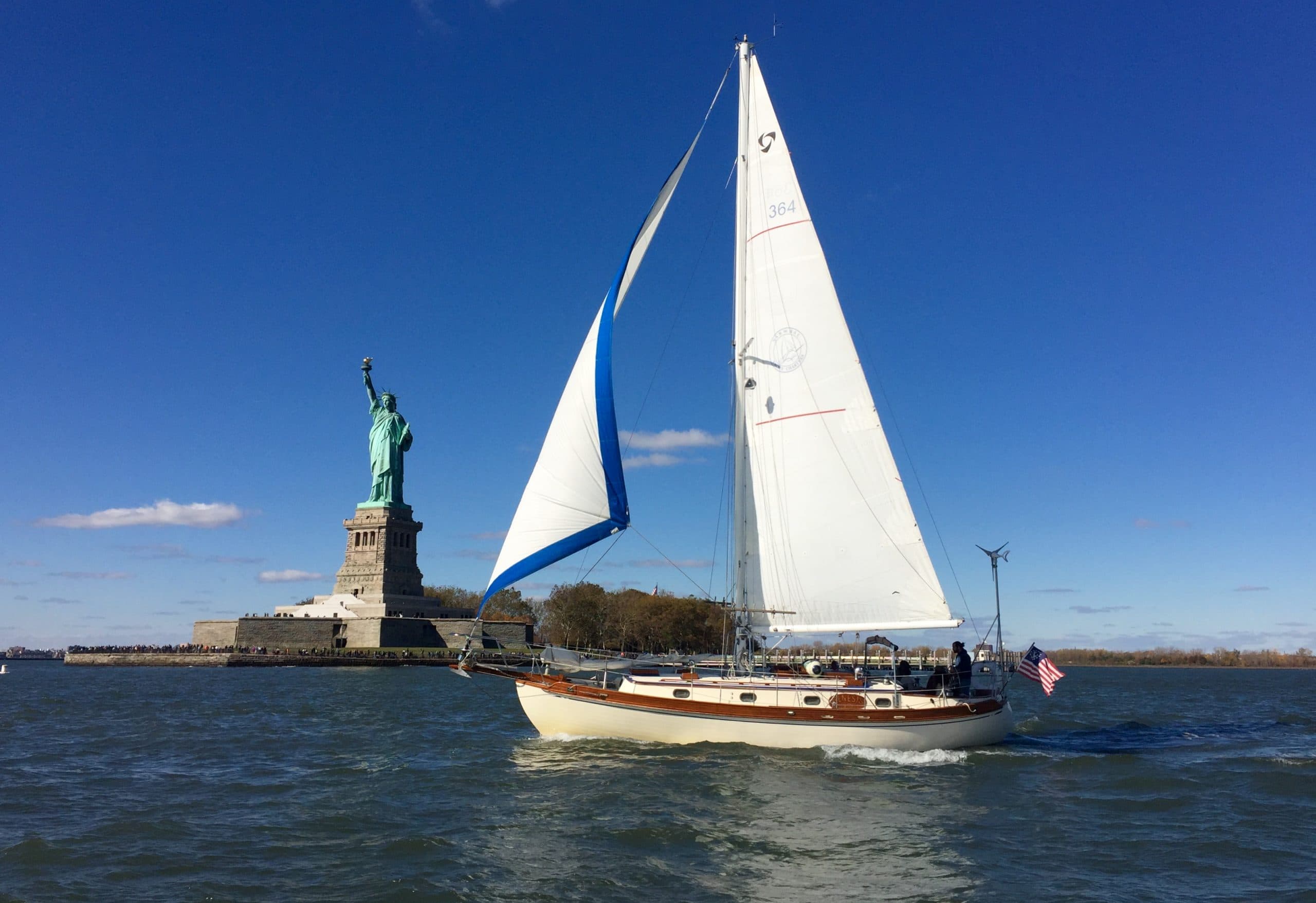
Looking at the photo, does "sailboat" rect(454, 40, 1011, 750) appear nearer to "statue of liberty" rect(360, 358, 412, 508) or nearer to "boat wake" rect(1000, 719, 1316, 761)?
"boat wake" rect(1000, 719, 1316, 761)

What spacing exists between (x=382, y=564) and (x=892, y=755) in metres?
69.3

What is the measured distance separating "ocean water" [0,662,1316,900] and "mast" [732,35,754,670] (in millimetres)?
2649

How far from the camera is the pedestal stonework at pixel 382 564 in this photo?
80812mm

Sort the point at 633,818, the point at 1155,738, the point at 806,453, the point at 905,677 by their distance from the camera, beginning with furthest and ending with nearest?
the point at 1155,738 < the point at 806,453 < the point at 905,677 < the point at 633,818

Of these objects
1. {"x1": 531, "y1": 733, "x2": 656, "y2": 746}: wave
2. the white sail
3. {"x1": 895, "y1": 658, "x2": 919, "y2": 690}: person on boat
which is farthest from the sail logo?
{"x1": 531, "y1": 733, "x2": 656, "y2": 746}: wave

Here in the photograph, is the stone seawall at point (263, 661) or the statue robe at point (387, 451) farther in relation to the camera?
the statue robe at point (387, 451)

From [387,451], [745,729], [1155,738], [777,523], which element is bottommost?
[1155,738]

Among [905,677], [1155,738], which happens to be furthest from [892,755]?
[1155,738]

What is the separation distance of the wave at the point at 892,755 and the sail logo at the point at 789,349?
7.78m

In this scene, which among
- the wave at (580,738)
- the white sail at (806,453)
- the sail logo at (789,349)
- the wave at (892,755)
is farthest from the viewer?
the sail logo at (789,349)

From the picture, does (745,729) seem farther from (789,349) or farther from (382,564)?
(382,564)

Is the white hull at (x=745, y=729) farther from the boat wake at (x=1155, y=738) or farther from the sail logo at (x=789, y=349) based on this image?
the sail logo at (x=789, y=349)

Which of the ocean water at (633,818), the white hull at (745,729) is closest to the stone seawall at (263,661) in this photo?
the ocean water at (633,818)

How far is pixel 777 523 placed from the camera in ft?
65.3
